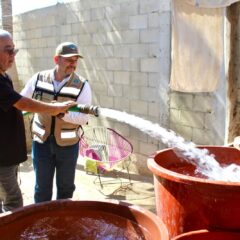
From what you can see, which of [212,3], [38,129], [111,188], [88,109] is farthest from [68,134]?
[111,188]

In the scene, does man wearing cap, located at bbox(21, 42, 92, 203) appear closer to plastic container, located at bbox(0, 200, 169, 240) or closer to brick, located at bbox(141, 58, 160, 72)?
plastic container, located at bbox(0, 200, 169, 240)

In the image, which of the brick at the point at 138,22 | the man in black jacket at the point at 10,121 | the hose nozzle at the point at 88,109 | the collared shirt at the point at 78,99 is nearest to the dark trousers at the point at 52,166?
the collared shirt at the point at 78,99

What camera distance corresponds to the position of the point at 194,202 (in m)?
2.12

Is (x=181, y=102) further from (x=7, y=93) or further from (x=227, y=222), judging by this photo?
(x=227, y=222)

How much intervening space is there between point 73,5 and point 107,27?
1.07 metres

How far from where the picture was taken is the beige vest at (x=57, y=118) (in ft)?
11.4

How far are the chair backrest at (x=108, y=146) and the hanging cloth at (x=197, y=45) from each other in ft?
5.08

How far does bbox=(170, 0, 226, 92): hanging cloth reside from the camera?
392 centimetres

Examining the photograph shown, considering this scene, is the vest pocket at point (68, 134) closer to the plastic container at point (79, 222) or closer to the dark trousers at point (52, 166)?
the dark trousers at point (52, 166)

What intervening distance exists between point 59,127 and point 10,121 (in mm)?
504

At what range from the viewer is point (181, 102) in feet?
17.2

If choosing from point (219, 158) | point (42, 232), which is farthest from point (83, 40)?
point (42, 232)

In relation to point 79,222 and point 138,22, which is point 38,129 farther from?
point 138,22

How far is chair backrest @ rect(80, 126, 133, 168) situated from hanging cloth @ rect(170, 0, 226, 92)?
1547 mm
